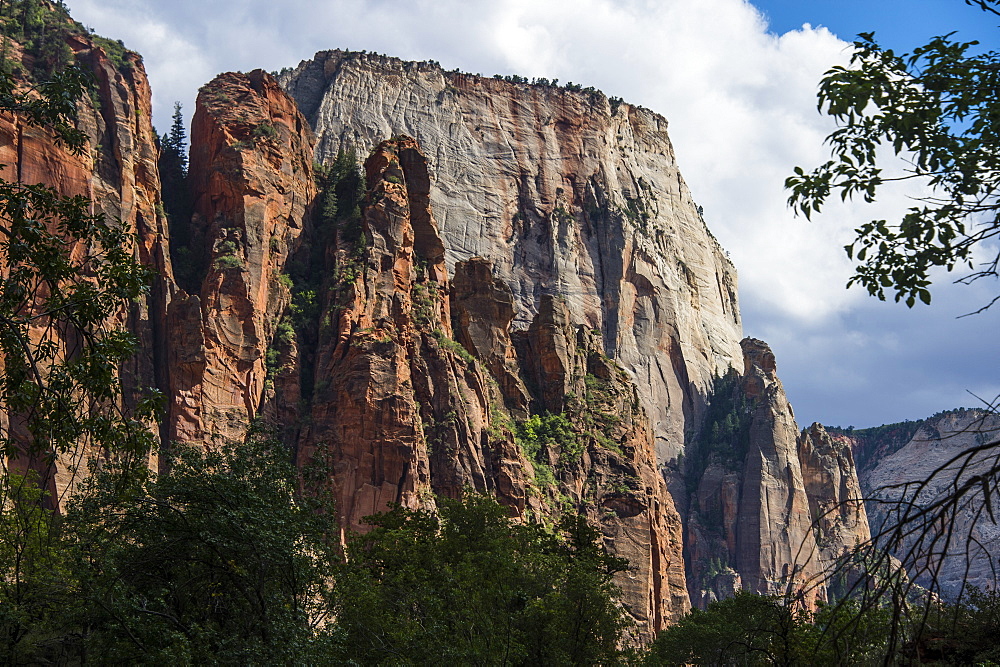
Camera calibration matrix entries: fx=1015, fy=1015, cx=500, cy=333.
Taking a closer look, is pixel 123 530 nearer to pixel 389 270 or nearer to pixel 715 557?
pixel 389 270

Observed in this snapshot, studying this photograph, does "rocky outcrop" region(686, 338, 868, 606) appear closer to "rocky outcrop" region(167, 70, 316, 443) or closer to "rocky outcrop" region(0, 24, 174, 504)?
"rocky outcrop" region(167, 70, 316, 443)

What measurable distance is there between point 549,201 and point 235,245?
2766 inches

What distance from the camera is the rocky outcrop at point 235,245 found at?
63.5 meters

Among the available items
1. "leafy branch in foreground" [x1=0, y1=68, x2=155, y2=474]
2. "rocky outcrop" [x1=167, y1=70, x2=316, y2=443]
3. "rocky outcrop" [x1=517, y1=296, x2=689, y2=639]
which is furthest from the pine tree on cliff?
"leafy branch in foreground" [x1=0, y1=68, x2=155, y2=474]

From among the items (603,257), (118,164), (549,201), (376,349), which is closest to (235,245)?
(118,164)

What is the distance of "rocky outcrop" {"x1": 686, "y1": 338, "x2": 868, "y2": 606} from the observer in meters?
120

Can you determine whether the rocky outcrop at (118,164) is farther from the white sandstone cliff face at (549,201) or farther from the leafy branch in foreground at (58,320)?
the white sandstone cliff face at (549,201)

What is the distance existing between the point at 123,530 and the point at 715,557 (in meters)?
105

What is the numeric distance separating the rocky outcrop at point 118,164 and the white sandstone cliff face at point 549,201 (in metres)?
49.6

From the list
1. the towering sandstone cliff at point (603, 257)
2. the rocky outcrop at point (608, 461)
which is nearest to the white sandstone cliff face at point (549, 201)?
the towering sandstone cliff at point (603, 257)

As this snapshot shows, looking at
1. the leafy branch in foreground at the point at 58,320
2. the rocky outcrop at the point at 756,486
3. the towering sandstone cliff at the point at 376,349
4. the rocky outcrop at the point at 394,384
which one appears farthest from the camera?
the rocky outcrop at the point at 756,486

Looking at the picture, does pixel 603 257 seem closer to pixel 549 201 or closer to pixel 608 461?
pixel 549 201

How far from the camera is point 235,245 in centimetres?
7031

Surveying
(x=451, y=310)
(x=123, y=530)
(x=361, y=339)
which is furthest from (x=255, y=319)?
(x=123, y=530)
